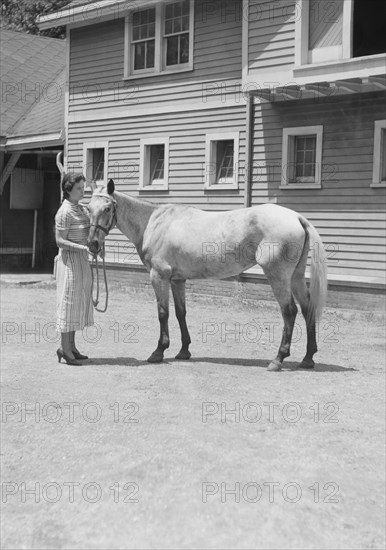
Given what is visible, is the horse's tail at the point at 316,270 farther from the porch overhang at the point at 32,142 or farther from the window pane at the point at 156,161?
the porch overhang at the point at 32,142

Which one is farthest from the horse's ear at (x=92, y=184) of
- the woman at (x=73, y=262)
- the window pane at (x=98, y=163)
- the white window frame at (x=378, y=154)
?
the window pane at (x=98, y=163)

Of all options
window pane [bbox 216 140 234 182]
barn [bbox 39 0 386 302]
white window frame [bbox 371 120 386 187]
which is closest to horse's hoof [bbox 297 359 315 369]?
barn [bbox 39 0 386 302]

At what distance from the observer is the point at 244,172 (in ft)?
54.4

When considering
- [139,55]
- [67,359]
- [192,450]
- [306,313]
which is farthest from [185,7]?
[192,450]

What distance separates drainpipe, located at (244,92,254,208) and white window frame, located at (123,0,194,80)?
85.7 inches

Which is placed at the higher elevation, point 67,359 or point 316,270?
point 316,270

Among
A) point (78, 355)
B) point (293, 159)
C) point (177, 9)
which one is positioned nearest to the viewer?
point (78, 355)

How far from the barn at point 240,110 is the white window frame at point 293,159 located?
0.07 feet

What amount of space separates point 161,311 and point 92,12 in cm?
1234

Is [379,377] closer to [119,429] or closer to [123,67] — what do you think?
[119,429]

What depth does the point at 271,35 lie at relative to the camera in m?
15.8

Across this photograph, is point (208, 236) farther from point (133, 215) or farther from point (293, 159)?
point (293, 159)

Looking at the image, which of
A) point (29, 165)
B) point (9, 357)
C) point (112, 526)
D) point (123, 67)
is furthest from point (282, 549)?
point (29, 165)

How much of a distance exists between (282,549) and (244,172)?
12.8 metres
